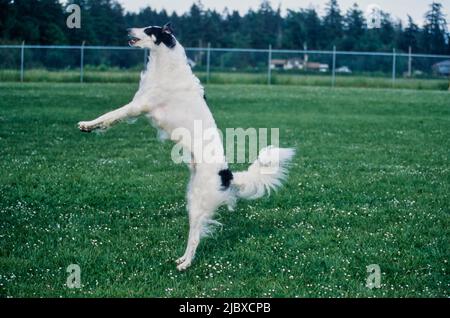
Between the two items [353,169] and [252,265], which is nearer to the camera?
[252,265]

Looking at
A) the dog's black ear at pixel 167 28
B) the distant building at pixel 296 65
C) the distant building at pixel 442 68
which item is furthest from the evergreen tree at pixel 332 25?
the dog's black ear at pixel 167 28

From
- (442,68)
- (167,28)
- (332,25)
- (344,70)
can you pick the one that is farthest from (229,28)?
(167,28)

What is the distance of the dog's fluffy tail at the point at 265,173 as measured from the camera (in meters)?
6.24

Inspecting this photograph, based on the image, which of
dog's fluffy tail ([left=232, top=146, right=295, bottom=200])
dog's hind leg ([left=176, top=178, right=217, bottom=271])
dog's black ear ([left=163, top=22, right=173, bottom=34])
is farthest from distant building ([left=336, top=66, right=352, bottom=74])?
dog's hind leg ([left=176, top=178, right=217, bottom=271])

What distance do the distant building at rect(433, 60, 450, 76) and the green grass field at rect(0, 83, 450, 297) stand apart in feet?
74.9

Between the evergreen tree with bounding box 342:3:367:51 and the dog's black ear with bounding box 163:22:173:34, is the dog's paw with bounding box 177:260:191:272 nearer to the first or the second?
the dog's black ear with bounding box 163:22:173:34

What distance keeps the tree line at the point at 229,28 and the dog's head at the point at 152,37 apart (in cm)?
2470

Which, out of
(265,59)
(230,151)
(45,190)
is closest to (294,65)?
(265,59)

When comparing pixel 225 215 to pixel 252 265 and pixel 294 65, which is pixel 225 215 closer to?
pixel 252 265

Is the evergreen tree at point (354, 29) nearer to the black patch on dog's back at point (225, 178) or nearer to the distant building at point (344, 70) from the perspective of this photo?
the distant building at point (344, 70)

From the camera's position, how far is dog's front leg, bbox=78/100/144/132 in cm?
604

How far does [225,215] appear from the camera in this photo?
745 centimetres

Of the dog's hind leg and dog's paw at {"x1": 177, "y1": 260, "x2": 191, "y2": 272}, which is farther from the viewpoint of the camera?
the dog's hind leg
